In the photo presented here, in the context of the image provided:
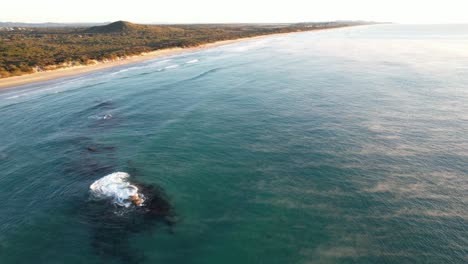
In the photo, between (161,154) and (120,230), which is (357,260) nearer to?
(120,230)

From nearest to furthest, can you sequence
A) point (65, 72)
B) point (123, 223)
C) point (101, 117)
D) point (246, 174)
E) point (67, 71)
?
point (123, 223)
point (246, 174)
point (101, 117)
point (65, 72)
point (67, 71)

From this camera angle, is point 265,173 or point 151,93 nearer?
point 265,173

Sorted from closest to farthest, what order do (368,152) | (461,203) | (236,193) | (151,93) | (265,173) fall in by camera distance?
(461,203) → (236,193) → (265,173) → (368,152) → (151,93)

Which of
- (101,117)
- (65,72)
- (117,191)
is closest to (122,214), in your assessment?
(117,191)

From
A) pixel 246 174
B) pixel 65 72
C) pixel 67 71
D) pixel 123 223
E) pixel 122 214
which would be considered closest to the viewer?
pixel 123 223

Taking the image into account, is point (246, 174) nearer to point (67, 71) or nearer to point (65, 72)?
point (65, 72)

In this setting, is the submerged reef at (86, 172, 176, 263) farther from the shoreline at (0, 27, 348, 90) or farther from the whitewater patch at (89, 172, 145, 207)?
the shoreline at (0, 27, 348, 90)

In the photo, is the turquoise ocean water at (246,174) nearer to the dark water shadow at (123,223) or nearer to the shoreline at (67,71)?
the dark water shadow at (123,223)

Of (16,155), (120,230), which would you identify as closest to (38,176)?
(16,155)
